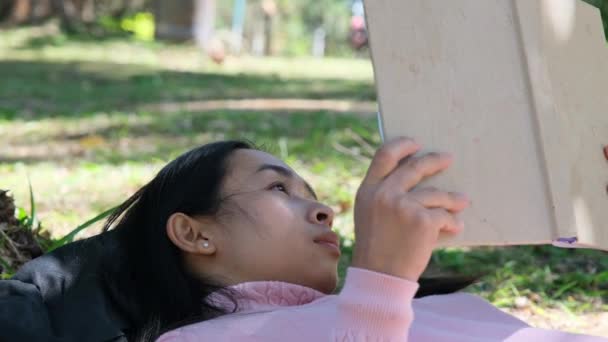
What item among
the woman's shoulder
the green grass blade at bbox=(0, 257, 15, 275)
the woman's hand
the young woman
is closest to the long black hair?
the young woman

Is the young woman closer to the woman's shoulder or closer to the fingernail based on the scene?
the woman's shoulder

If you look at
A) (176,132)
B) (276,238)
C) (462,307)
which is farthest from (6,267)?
(176,132)

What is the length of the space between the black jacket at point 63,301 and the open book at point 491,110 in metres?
0.74

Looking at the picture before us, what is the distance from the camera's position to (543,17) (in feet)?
5.25

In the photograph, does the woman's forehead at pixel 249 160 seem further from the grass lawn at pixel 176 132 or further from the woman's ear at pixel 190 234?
the grass lawn at pixel 176 132

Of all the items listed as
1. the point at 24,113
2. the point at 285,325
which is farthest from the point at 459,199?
the point at 24,113

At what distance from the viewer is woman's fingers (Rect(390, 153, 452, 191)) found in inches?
57.2

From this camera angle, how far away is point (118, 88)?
9.21 meters

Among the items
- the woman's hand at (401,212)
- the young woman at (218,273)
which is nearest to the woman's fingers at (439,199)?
the woman's hand at (401,212)

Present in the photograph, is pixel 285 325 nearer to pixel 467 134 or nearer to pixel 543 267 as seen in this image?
pixel 467 134

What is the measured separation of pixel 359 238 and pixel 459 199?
0.16 meters

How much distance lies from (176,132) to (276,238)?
4.44 m

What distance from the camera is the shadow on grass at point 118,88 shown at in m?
7.80

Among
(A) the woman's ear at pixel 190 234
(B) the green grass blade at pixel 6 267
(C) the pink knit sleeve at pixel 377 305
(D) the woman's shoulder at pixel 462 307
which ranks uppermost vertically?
(C) the pink knit sleeve at pixel 377 305
